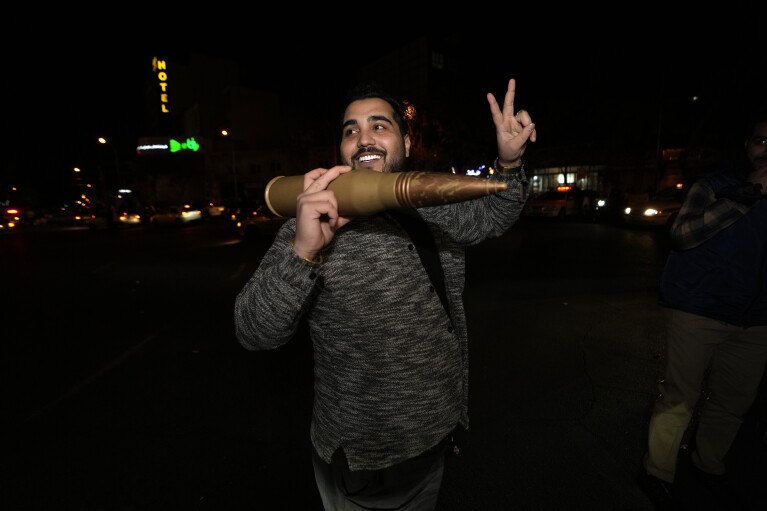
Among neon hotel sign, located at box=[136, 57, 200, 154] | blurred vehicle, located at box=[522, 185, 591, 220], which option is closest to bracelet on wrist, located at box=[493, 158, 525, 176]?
blurred vehicle, located at box=[522, 185, 591, 220]

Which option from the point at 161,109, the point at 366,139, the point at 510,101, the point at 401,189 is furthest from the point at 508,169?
the point at 161,109

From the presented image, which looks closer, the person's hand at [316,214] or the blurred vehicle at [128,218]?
the person's hand at [316,214]

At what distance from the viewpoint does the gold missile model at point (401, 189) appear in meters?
1.09

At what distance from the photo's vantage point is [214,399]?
12.5 feet

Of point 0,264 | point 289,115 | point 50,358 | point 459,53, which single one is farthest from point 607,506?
point 289,115

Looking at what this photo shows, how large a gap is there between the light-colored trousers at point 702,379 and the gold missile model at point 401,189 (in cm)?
204

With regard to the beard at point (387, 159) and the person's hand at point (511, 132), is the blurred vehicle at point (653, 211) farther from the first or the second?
the beard at point (387, 159)

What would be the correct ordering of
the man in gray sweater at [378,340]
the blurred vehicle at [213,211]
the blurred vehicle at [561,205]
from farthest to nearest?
the blurred vehicle at [213,211], the blurred vehicle at [561,205], the man in gray sweater at [378,340]

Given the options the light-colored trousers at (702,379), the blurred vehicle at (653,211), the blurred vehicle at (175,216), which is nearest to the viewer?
the light-colored trousers at (702,379)

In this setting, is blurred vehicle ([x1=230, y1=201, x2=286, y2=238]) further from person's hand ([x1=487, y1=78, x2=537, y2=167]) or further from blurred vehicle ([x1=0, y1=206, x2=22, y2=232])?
blurred vehicle ([x1=0, y1=206, x2=22, y2=232])

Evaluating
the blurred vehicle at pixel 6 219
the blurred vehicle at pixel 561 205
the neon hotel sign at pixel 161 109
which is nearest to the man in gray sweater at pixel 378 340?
the blurred vehicle at pixel 561 205

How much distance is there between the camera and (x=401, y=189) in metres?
1.10

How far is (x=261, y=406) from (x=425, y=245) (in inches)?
107

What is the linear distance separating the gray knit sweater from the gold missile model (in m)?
0.28
